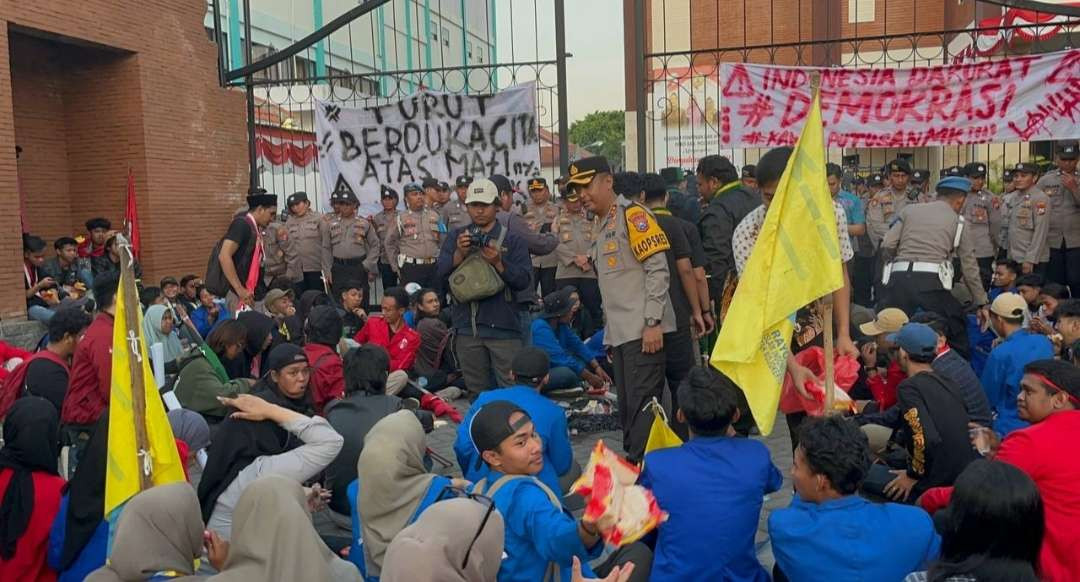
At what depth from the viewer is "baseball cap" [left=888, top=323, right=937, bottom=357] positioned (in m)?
4.70

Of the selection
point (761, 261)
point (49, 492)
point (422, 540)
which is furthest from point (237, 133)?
point (422, 540)

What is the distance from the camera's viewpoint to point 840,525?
314cm

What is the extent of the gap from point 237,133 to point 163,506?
32.9 feet

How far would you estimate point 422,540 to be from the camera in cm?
254

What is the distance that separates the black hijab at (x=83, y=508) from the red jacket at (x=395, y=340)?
4.13 m

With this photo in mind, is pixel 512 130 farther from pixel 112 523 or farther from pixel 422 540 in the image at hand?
pixel 422 540

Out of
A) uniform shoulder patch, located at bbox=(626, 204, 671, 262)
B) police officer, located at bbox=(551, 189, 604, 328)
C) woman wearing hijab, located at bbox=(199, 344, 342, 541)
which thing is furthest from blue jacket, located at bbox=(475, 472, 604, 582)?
police officer, located at bbox=(551, 189, 604, 328)

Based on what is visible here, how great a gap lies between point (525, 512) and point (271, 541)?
0.80 metres

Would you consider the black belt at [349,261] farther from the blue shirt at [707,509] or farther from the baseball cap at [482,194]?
the blue shirt at [707,509]

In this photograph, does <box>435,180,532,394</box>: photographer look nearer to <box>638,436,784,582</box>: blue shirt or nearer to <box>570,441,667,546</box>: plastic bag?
<box>638,436,784,582</box>: blue shirt

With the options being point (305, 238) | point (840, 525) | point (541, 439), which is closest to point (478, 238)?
point (541, 439)

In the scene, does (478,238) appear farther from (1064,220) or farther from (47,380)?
(1064,220)

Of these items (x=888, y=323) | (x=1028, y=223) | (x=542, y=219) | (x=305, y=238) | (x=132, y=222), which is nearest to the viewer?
(x=888, y=323)

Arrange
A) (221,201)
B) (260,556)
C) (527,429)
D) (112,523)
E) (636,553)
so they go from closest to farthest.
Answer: (260,556) < (527,429) < (636,553) < (112,523) < (221,201)
